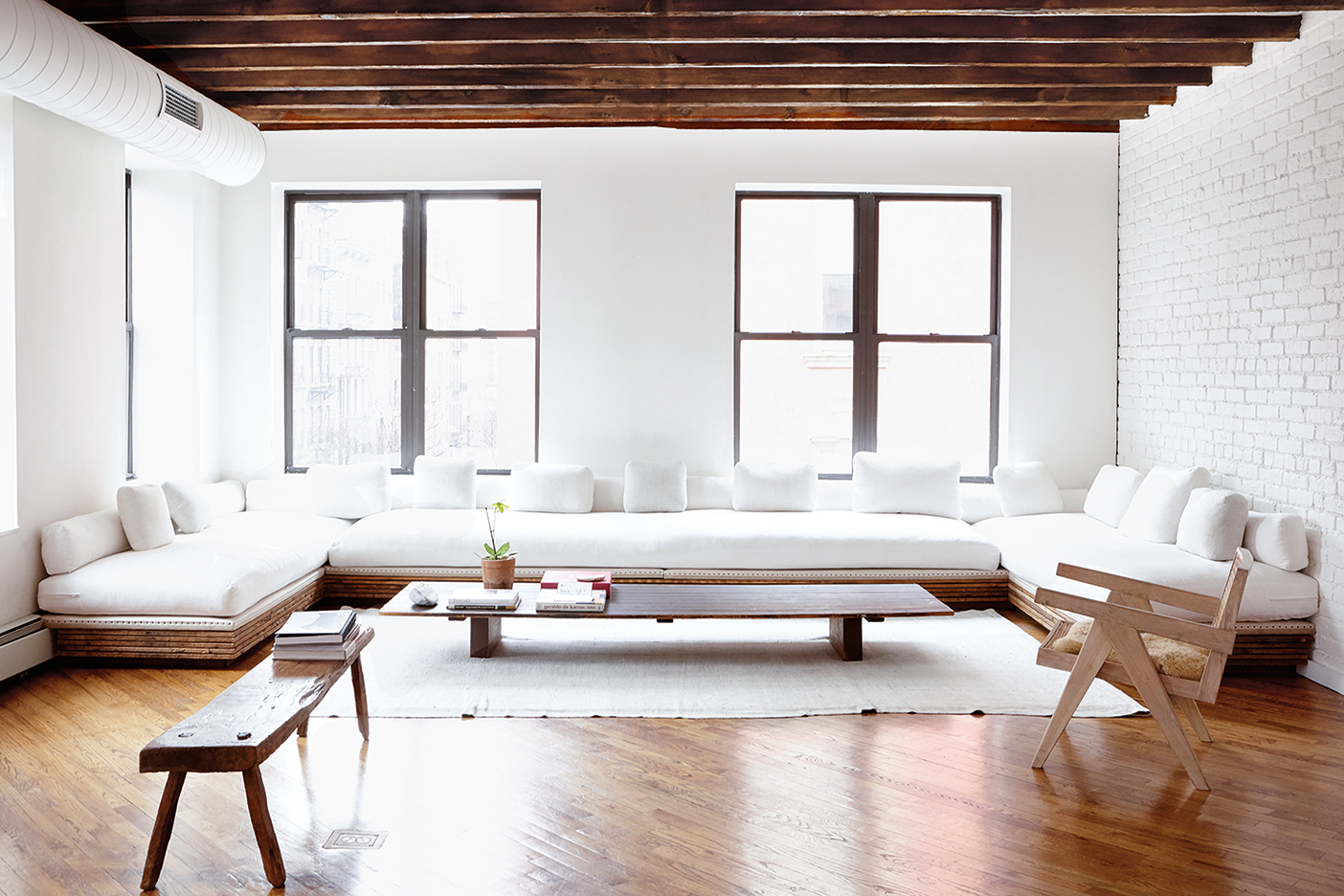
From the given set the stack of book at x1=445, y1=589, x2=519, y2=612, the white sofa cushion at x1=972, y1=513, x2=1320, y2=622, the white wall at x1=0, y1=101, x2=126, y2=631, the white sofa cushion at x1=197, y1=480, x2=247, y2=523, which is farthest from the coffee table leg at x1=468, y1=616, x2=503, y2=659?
the white sofa cushion at x1=972, y1=513, x2=1320, y2=622

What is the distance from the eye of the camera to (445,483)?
632 cm

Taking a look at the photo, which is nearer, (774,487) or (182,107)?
(182,107)

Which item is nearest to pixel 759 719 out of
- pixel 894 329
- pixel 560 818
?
pixel 560 818

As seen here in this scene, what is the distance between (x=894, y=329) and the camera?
22.4ft

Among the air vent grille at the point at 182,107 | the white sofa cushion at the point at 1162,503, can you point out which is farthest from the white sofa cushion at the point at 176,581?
the white sofa cushion at the point at 1162,503

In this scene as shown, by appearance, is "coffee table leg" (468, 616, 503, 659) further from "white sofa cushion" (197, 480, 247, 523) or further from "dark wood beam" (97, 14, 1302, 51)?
"dark wood beam" (97, 14, 1302, 51)

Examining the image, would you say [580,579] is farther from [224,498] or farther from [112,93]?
[112,93]

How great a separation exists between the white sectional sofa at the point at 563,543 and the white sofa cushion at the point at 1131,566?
1 centimetres

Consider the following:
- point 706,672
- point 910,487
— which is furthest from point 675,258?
point 706,672

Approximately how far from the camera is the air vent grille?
16.2 ft

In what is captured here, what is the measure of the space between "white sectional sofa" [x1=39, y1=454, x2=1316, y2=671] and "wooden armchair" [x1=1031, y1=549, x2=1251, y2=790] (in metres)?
1.19

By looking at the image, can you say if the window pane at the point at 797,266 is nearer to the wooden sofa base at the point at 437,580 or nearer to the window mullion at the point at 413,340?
the wooden sofa base at the point at 437,580

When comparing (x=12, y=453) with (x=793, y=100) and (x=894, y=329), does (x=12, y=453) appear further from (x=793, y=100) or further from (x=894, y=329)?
(x=894, y=329)

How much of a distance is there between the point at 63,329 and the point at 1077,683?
5120 mm
